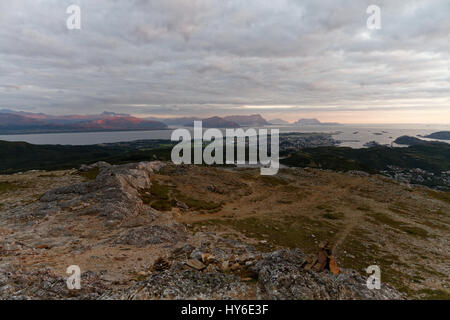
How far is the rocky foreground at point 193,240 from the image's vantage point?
17562 millimetres

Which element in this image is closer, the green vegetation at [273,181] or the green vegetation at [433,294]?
the green vegetation at [433,294]

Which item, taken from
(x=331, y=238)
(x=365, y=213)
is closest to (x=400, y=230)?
(x=365, y=213)

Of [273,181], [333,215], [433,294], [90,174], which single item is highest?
[90,174]

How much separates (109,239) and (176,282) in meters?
18.0

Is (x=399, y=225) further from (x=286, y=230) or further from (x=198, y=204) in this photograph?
(x=198, y=204)

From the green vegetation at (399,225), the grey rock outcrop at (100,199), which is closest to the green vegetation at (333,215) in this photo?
the green vegetation at (399,225)

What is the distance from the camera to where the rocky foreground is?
17562 mm

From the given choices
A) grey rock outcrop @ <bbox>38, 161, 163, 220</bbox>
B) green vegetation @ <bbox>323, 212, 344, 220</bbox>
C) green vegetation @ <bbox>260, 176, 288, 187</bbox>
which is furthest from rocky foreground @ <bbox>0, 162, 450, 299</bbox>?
green vegetation @ <bbox>260, 176, 288, 187</bbox>

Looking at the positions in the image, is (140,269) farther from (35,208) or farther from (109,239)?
(35,208)

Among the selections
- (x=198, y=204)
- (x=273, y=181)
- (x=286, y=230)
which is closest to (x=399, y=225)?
(x=286, y=230)

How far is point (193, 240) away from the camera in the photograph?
34.4m

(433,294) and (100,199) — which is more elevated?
(100,199)

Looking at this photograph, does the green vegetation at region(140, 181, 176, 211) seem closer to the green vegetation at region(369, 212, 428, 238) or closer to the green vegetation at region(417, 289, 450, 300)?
the green vegetation at region(417, 289, 450, 300)

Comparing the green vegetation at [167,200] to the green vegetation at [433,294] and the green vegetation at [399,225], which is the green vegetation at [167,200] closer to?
the green vegetation at [433,294]
